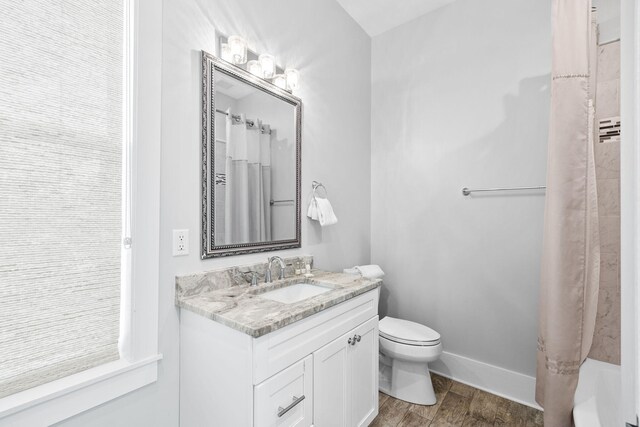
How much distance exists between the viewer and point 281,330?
1106mm

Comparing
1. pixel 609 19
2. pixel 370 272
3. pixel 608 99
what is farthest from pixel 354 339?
pixel 609 19

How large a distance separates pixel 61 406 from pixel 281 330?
2.48ft

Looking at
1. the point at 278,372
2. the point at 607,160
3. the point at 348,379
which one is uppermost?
the point at 607,160

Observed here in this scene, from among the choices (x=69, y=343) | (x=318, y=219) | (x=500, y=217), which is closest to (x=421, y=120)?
(x=500, y=217)

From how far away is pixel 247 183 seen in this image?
1.62m

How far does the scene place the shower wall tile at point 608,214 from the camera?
5.34ft

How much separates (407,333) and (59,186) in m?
2.00

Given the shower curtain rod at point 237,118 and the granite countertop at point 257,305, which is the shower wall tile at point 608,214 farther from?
the shower curtain rod at point 237,118

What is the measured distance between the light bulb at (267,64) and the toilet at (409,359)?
1792 mm

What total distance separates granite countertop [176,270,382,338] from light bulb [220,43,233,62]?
1155 mm

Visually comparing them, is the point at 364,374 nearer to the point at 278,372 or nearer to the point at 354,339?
the point at 354,339

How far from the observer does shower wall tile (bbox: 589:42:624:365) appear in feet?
5.34

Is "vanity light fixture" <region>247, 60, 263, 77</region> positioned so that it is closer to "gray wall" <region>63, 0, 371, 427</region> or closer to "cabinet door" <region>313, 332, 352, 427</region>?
"gray wall" <region>63, 0, 371, 427</region>

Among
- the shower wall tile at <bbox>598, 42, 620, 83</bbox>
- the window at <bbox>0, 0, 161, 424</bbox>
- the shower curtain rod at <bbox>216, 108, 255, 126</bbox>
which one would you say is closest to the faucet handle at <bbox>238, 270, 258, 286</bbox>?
the window at <bbox>0, 0, 161, 424</bbox>
